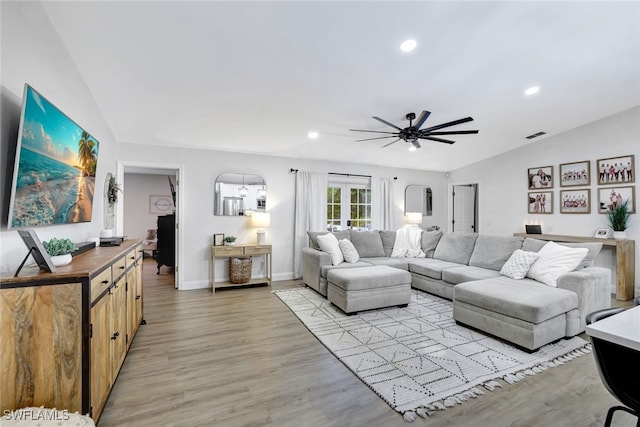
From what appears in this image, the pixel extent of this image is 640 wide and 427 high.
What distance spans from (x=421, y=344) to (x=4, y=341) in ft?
9.56

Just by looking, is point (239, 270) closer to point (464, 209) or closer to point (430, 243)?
point (430, 243)

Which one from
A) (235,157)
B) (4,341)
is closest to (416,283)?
(235,157)

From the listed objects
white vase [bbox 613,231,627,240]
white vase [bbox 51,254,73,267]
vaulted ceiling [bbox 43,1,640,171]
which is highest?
vaulted ceiling [bbox 43,1,640,171]

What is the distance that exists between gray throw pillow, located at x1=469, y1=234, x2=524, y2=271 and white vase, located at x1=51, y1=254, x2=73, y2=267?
15.1 feet

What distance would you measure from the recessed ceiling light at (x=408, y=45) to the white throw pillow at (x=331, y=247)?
2.86 meters

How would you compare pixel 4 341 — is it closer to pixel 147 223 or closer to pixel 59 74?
pixel 59 74

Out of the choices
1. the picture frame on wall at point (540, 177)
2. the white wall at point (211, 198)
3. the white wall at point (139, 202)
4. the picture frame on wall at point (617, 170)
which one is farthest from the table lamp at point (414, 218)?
the white wall at point (139, 202)

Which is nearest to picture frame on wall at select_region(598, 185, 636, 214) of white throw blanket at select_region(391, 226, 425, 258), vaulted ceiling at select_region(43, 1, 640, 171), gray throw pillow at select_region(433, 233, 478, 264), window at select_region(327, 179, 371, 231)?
vaulted ceiling at select_region(43, 1, 640, 171)

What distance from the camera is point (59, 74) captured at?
219 centimetres

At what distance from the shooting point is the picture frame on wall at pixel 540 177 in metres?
5.43

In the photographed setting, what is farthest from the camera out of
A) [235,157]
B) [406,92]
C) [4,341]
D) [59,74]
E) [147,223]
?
[147,223]

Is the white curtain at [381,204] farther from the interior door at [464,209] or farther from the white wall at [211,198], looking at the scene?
the interior door at [464,209]

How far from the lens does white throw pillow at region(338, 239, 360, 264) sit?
4656 mm

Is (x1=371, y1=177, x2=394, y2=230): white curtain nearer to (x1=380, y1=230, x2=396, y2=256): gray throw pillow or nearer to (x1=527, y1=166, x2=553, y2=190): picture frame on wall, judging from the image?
(x1=380, y1=230, x2=396, y2=256): gray throw pillow
